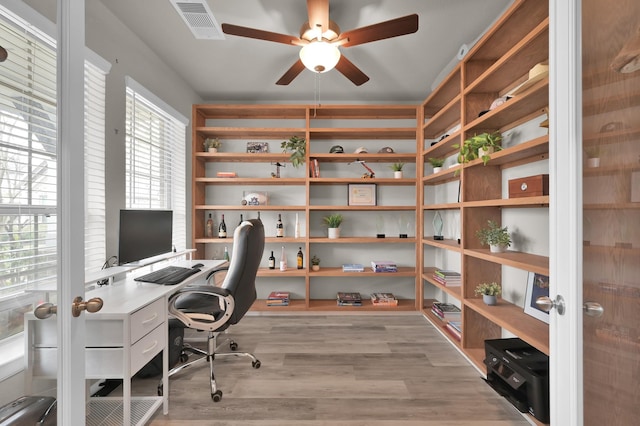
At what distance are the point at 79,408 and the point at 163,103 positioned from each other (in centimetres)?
261

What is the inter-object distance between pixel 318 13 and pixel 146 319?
2121 mm

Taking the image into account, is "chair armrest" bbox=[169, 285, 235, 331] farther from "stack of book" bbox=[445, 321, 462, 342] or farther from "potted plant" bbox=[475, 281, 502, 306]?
"stack of book" bbox=[445, 321, 462, 342]

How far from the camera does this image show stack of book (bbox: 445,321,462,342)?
2.63 metres

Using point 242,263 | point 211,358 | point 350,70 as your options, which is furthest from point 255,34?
point 211,358

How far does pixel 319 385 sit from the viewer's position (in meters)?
2.08

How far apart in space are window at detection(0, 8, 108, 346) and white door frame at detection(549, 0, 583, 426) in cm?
160

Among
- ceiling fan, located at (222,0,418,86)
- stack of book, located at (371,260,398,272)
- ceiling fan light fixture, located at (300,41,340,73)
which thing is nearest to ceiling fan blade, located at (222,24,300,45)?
ceiling fan, located at (222,0,418,86)

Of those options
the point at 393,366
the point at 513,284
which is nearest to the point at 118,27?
the point at 393,366

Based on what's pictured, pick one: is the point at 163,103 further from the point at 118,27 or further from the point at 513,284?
the point at 513,284

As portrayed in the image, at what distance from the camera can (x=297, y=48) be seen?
2.67m

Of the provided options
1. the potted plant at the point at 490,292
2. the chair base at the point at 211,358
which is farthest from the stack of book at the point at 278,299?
Answer: the potted plant at the point at 490,292

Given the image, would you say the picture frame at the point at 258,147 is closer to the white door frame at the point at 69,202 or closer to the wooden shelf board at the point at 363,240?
the wooden shelf board at the point at 363,240

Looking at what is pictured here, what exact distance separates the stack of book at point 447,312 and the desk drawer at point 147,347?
255 centimetres

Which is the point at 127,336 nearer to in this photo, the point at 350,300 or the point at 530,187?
the point at 530,187
